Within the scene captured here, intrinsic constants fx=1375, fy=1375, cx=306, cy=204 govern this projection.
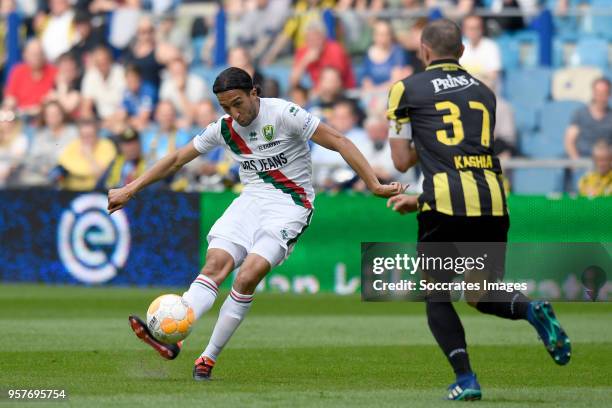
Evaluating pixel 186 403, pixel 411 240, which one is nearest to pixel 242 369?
pixel 186 403

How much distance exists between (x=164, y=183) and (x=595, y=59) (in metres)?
6.60

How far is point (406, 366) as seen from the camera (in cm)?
1020

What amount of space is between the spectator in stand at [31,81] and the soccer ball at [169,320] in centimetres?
1336

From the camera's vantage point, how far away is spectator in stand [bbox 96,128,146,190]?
18.5m

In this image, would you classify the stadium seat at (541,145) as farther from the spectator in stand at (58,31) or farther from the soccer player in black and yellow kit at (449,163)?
the soccer player in black and yellow kit at (449,163)

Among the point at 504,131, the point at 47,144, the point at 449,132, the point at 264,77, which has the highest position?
the point at 449,132

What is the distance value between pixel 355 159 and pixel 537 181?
963 cm

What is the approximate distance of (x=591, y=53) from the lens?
2031 cm

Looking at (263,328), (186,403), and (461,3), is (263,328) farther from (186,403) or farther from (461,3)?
(461,3)

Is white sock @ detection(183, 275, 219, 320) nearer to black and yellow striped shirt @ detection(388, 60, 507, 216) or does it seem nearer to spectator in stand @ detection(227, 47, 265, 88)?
black and yellow striped shirt @ detection(388, 60, 507, 216)

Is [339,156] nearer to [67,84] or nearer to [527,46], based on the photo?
[527,46]

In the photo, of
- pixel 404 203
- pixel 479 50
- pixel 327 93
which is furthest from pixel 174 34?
pixel 404 203

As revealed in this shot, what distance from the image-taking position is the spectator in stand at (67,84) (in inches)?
836

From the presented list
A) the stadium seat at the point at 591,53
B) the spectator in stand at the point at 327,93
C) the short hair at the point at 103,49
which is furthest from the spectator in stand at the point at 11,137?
the stadium seat at the point at 591,53
